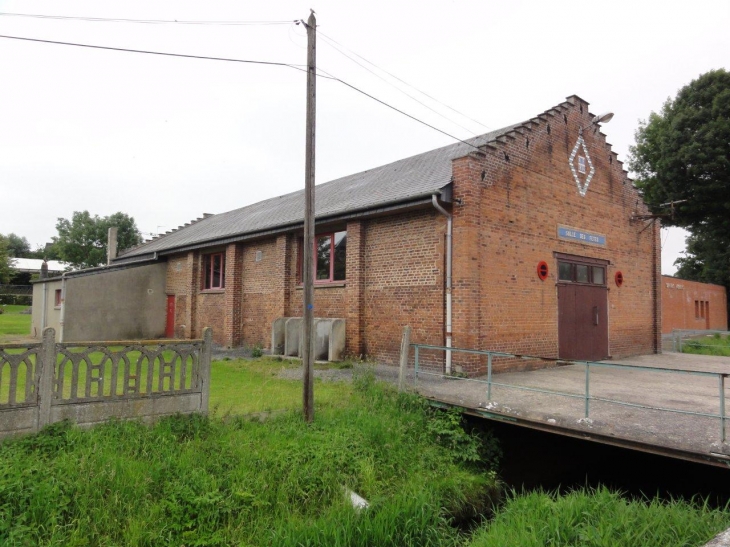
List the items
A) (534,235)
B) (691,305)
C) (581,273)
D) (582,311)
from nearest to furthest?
(534,235)
(582,311)
(581,273)
(691,305)

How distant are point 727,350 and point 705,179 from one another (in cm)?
1449

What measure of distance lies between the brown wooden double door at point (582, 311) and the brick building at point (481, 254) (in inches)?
2.0

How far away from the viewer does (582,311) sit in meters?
13.8

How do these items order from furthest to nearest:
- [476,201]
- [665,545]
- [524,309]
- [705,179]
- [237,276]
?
[705,179]
[237,276]
[524,309]
[476,201]
[665,545]

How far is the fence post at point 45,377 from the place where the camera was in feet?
18.5

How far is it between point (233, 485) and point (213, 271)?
14.8 meters

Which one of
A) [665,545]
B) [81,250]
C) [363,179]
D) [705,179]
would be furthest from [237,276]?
[81,250]

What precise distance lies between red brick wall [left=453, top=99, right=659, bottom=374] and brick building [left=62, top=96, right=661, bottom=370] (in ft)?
0.14

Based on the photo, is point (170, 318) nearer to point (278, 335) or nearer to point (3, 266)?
point (278, 335)

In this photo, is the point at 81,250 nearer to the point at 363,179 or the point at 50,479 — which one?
the point at 363,179

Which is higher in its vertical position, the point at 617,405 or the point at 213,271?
the point at 213,271

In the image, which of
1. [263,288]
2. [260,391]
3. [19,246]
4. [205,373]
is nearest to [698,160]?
[263,288]

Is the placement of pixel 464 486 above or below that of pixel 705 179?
below

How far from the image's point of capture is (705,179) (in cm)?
2838
